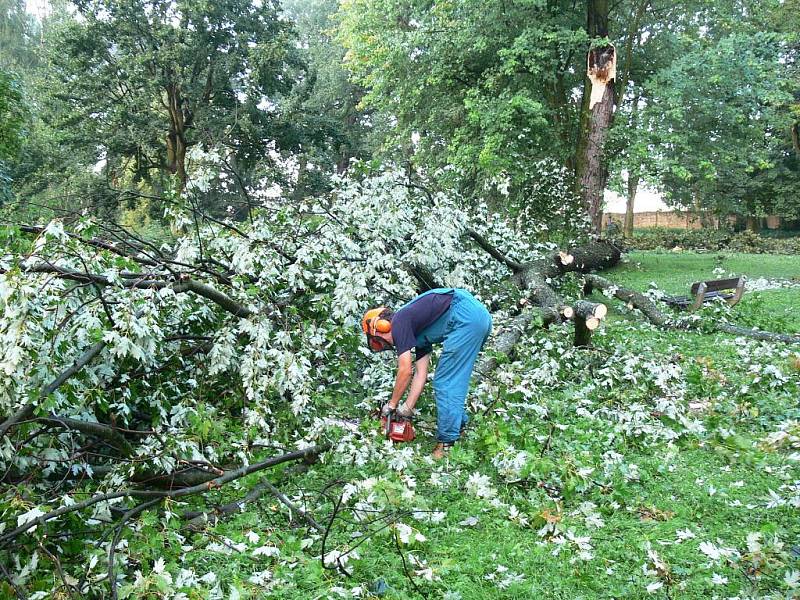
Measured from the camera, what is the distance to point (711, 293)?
808 cm

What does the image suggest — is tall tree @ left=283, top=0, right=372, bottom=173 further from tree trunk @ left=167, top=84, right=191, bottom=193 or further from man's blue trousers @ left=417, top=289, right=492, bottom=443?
man's blue trousers @ left=417, top=289, right=492, bottom=443

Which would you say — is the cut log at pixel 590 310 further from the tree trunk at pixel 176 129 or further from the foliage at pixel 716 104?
the tree trunk at pixel 176 129

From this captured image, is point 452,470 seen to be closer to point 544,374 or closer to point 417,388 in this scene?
point 417,388

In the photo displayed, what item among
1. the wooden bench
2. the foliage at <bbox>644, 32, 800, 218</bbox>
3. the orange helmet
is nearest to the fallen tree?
the orange helmet

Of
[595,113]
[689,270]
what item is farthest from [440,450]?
[689,270]

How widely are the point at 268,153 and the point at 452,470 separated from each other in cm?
1784

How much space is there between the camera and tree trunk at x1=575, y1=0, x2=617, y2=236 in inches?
461

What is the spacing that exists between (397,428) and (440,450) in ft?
1.08

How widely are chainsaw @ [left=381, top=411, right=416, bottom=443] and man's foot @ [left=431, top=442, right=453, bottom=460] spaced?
0.62 ft

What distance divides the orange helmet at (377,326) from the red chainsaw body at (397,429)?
20.5 inches

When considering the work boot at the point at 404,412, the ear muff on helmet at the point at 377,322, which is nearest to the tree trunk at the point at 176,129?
the ear muff on helmet at the point at 377,322

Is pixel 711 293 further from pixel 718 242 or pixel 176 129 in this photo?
pixel 176 129

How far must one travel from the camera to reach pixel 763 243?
18.5 metres

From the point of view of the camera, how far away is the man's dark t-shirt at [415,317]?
3967 mm
